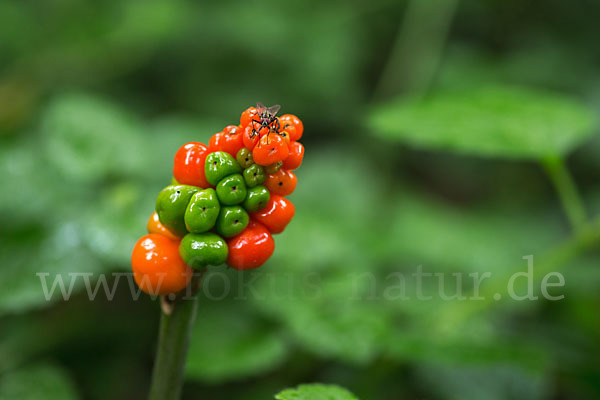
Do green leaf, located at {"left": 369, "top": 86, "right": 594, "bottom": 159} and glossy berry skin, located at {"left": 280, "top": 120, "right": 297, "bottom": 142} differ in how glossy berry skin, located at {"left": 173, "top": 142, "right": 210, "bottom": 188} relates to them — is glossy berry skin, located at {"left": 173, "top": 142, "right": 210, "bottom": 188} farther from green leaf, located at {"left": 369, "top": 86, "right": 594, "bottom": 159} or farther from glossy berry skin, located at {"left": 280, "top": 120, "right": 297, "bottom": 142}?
green leaf, located at {"left": 369, "top": 86, "right": 594, "bottom": 159}

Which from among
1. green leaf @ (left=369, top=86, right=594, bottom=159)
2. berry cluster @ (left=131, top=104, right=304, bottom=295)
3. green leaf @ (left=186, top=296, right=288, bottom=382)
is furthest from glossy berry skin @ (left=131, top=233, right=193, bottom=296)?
green leaf @ (left=369, top=86, right=594, bottom=159)

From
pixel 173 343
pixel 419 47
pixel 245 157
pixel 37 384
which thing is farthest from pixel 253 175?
pixel 419 47

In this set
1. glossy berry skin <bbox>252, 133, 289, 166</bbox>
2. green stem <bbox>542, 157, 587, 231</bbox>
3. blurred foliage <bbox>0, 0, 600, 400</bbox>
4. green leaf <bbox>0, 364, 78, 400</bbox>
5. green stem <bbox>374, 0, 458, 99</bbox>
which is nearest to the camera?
glossy berry skin <bbox>252, 133, 289, 166</bbox>

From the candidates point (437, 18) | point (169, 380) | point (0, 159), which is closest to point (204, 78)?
point (437, 18)

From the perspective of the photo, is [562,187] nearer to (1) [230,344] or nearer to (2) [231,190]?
(1) [230,344]

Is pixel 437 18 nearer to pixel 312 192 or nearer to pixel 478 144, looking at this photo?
pixel 312 192
